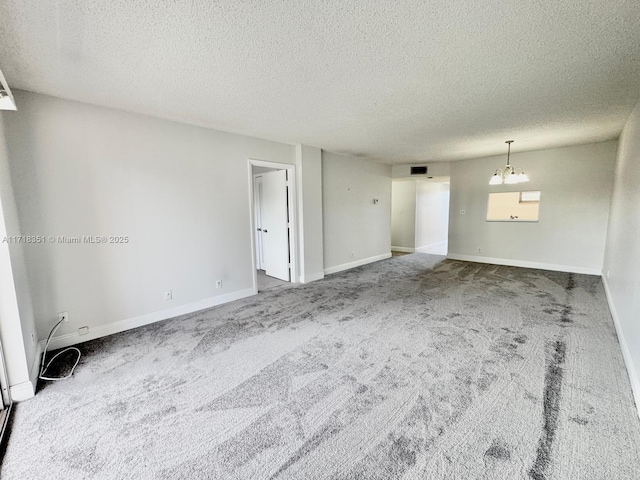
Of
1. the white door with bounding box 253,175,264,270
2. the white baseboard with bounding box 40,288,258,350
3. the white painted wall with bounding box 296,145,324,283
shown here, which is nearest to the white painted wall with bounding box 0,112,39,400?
the white baseboard with bounding box 40,288,258,350

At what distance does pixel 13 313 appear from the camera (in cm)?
208

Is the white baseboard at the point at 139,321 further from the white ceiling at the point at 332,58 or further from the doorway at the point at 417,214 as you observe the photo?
the doorway at the point at 417,214

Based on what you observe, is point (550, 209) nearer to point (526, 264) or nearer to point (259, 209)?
point (526, 264)

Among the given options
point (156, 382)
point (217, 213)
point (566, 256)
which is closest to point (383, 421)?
point (156, 382)

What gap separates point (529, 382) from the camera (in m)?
2.24

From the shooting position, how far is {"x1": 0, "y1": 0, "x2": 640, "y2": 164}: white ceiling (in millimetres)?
1640

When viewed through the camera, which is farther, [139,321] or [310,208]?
[310,208]

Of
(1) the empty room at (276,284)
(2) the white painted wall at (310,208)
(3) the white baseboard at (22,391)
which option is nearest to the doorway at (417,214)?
(1) the empty room at (276,284)

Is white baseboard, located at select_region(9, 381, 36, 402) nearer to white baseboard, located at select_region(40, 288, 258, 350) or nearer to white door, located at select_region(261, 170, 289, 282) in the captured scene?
white baseboard, located at select_region(40, 288, 258, 350)

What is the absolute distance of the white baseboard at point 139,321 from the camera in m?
2.95

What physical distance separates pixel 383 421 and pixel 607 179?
21.2ft

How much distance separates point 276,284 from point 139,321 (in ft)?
7.53

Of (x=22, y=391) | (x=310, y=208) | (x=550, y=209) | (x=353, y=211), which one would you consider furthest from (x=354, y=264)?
(x=22, y=391)

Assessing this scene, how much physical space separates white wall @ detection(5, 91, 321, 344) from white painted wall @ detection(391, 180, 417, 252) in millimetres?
5640
